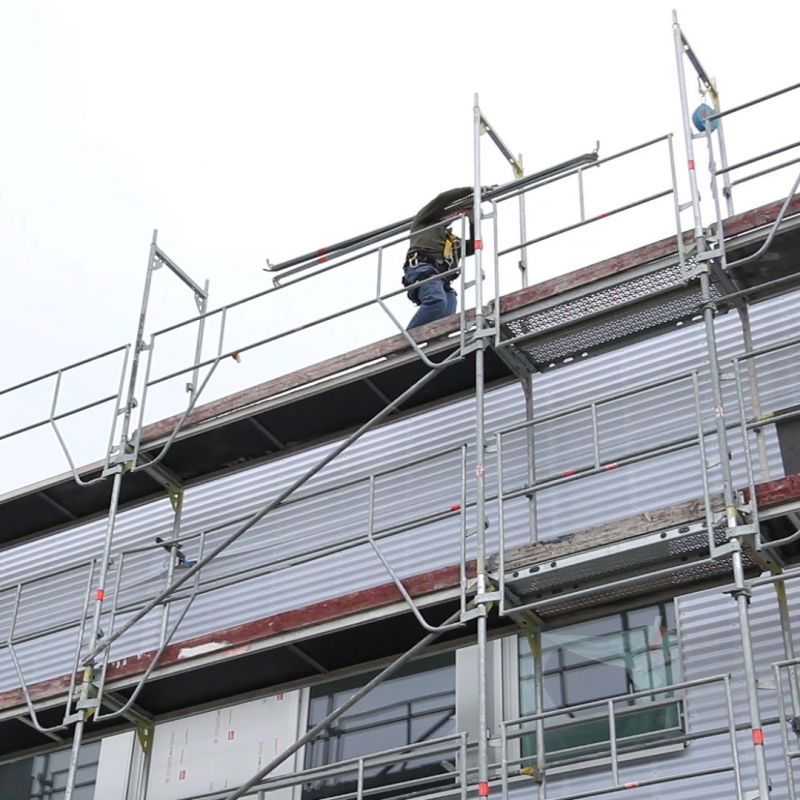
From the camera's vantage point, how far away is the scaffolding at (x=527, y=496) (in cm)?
1058

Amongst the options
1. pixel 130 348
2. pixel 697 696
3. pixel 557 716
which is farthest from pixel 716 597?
pixel 130 348

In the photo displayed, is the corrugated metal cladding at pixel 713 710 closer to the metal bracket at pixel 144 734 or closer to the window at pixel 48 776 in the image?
the metal bracket at pixel 144 734

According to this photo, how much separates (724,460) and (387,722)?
3.86 m

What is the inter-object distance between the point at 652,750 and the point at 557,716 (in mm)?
835

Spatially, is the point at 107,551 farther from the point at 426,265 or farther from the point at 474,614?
the point at 474,614

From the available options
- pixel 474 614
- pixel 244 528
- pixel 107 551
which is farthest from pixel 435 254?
pixel 474 614

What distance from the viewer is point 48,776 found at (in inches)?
554

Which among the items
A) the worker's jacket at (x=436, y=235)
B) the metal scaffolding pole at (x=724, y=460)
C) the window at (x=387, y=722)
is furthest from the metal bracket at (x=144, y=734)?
the metal scaffolding pole at (x=724, y=460)

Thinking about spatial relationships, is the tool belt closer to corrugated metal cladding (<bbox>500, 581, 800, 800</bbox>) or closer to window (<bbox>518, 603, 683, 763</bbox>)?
window (<bbox>518, 603, 683, 763</bbox>)

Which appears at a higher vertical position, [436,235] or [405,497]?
[436,235]

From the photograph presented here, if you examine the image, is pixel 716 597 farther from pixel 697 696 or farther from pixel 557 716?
pixel 557 716

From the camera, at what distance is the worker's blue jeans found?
14078 millimetres

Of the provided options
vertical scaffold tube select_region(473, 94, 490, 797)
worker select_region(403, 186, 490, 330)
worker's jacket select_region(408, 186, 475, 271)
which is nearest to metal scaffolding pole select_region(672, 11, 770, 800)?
vertical scaffold tube select_region(473, 94, 490, 797)

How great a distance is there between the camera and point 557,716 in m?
11.3
